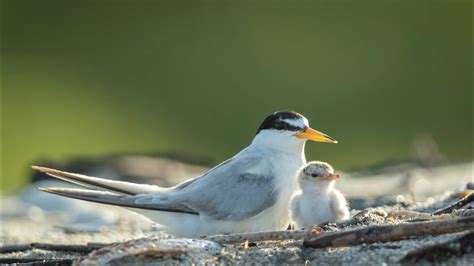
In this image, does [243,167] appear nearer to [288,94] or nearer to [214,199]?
[214,199]

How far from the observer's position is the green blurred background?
42.2 ft

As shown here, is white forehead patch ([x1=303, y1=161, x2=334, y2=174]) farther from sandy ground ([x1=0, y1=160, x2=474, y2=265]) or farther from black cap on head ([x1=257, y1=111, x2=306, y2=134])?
black cap on head ([x1=257, y1=111, x2=306, y2=134])

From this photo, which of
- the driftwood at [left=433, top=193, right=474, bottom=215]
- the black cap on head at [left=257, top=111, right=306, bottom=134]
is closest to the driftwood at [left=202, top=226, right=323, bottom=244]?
the driftwood at [left=433, top=193, right=474, bottom=215]

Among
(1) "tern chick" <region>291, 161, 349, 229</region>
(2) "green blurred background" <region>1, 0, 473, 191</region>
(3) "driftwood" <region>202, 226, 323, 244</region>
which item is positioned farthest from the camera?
(2) "green blurred background" <region>1, 0, 473, 191</region>

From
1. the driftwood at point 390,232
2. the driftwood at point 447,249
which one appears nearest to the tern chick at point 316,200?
the driftwood at point 390,232

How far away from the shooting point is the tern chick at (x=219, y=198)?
17.8 feet

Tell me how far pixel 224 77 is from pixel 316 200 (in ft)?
30.7

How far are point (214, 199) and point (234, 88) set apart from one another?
884 cm

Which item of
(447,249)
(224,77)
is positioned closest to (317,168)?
(447,249)

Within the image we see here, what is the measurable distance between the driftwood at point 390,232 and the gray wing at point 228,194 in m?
1.37

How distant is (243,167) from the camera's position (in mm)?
5676

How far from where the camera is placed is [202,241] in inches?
169

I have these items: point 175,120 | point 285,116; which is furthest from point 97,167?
point 175,120

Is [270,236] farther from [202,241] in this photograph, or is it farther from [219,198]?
[219,198]
